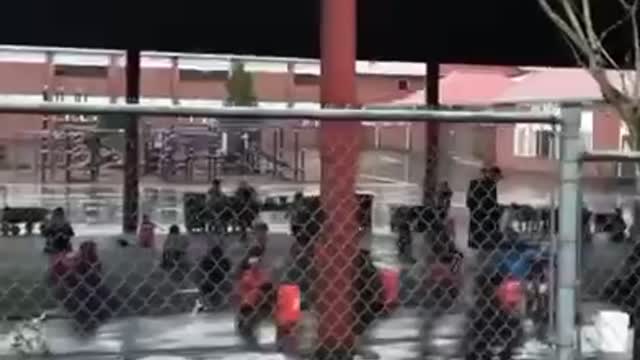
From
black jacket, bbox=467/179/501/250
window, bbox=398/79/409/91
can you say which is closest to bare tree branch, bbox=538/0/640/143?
black jacket, bbox=467/179/501/250

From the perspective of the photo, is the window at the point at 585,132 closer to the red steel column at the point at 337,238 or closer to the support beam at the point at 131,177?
the red steel column at the point at 337,238

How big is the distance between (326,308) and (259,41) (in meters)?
13.0

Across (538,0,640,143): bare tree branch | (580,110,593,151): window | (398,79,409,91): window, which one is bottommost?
(580,110,593,151): window

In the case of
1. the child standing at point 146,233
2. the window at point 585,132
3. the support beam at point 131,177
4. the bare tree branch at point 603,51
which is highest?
the bare tree branch at point 603,51

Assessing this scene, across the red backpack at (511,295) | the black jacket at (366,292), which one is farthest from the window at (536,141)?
the black jacket at (366,292)

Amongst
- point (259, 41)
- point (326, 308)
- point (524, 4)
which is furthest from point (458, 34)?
point (326, 308)

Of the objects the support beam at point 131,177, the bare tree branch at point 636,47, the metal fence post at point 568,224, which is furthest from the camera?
the bare tree branch at point 636,47

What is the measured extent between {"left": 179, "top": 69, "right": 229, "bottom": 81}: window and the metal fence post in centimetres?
2400

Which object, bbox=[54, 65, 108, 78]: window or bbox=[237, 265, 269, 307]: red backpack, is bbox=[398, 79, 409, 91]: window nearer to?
bbox=[54, 65, 108, 78]: window

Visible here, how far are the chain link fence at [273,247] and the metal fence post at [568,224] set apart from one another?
0.22 metres

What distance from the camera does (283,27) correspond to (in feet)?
54.1

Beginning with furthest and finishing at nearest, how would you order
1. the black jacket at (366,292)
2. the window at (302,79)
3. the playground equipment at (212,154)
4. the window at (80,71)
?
the window at (80,71) < the window at (302,79) < the black jacket at (366,292) < the playground equipment at (212,154)

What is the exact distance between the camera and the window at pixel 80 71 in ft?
88.3

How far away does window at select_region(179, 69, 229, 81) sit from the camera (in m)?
27.8
